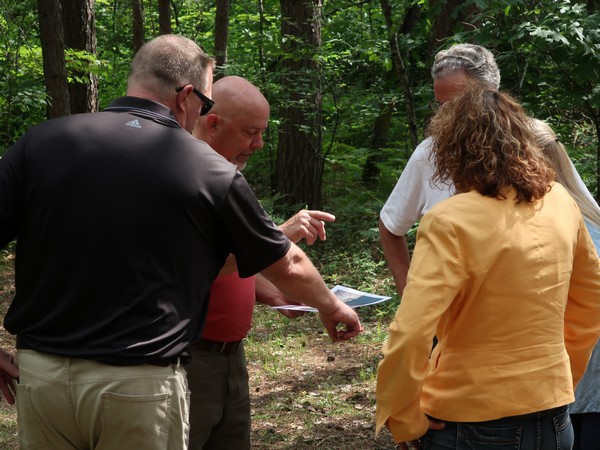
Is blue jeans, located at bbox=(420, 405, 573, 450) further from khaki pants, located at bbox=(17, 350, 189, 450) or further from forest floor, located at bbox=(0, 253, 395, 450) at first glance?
forest floor, located at bbox=(0, 253, 395, 450)

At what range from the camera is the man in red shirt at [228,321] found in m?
3.18

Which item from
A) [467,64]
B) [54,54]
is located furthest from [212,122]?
[54,54]

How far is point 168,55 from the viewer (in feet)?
8.52

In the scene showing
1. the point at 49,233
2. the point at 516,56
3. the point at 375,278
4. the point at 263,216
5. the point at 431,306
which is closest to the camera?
the point at 431,306

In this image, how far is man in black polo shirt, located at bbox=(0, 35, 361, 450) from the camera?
7.45ft

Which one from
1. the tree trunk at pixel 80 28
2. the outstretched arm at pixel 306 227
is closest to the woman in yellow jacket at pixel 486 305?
the outstretched arm at pixel 306 227

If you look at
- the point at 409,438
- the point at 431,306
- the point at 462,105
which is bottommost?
the point at 409,438

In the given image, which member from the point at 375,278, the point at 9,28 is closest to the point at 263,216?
the point at 375,278

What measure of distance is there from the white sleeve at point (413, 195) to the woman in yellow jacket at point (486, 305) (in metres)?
1.37

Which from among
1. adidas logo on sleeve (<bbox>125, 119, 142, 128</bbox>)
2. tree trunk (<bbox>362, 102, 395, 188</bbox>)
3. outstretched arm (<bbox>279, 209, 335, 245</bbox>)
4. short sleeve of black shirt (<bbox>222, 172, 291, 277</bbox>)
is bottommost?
tree trunk (<bbox>362, 102, 395, 188</bbox>)

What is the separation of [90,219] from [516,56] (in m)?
5.49

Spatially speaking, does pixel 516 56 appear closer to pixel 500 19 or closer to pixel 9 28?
pixel 500 19

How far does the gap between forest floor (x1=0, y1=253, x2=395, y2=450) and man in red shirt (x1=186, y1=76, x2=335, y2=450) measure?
2.00 metres

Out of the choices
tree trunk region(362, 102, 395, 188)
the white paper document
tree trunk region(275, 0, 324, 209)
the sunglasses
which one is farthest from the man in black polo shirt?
tree trunk region(362, 102, 395, 188)
